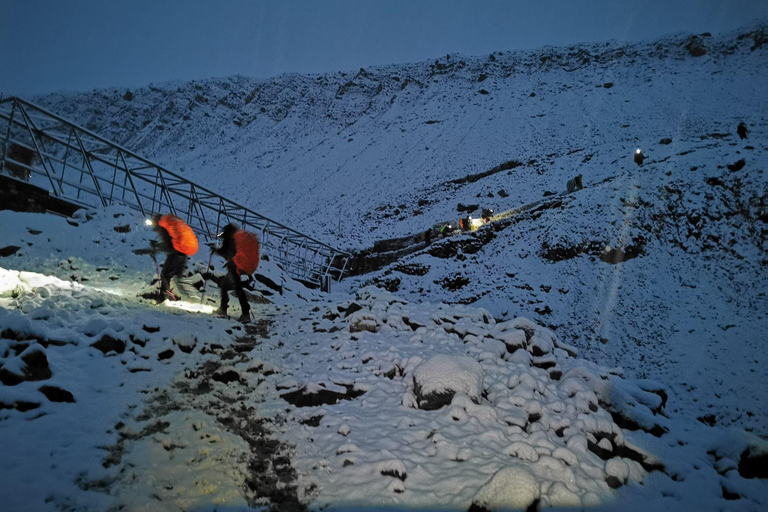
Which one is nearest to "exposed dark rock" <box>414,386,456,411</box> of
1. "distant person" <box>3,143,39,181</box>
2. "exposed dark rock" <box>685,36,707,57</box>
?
"distant person" <box>3,143,39,181</box>

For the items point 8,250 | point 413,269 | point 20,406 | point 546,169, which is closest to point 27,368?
point 20,406

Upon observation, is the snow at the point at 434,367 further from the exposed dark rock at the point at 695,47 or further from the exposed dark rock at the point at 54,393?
the exposed dark rock at the point at 695,47

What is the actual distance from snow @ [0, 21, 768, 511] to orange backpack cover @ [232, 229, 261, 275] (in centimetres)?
130

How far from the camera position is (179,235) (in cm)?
785

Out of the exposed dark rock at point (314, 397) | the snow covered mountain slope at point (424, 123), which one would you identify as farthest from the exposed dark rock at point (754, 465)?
the snow covered mountain slope at point (424, 123)

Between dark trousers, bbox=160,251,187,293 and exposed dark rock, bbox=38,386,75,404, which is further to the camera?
dark trousers, bbox=160,251,187,293

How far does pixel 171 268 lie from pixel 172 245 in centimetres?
50

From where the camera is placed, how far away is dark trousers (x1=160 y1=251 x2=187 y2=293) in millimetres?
7785

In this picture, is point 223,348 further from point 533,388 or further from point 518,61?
point 518,61

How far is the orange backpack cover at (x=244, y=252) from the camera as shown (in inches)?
318

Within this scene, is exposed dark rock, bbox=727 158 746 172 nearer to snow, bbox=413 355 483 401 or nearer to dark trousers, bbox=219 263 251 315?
snow, bbox=413 355 483 401

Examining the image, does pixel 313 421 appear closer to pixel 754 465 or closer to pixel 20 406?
pixel 20 406

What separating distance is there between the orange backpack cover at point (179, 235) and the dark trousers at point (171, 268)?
0.17 m

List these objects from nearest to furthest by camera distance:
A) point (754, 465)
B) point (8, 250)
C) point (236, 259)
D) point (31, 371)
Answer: point (31, 371) → point (754, 465) → point (8, 250) → point (236, 259)
